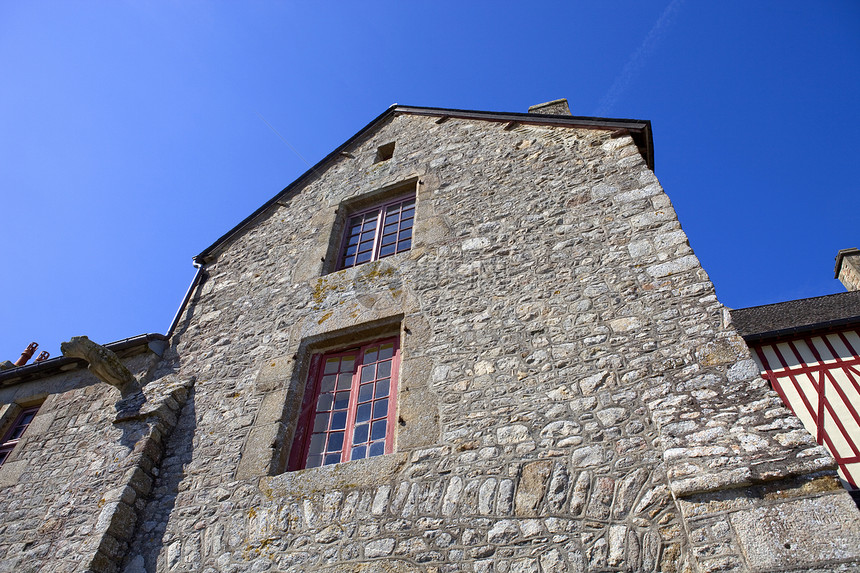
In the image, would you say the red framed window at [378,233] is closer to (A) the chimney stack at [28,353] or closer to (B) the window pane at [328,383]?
(B) the window pane at [328,383]

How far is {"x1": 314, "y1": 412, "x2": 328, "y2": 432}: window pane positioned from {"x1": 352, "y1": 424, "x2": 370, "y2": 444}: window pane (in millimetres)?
359

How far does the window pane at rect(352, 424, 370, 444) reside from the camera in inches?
166

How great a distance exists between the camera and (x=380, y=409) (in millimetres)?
4375

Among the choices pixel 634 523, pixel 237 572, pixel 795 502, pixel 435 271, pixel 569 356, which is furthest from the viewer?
pixel 435 271

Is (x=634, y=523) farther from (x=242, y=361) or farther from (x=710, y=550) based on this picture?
(x=242, y=361)

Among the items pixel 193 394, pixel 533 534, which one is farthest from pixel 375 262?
pixel 533 534

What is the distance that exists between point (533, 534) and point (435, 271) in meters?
2.62

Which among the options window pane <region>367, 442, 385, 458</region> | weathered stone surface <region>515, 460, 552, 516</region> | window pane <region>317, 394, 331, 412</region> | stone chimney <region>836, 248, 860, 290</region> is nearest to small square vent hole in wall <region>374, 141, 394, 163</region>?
window pane <region>317, 394, 331, 412</region>

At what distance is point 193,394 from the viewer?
519cm

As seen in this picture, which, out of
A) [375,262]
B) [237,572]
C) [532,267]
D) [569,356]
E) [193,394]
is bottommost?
[237,572]

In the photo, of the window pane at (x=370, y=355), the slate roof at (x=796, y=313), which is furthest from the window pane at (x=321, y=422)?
the slate roof at (x=796, y=313)

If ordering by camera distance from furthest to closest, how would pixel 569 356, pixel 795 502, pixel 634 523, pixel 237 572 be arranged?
pixel 569 356 → pixel 237 572 → pixel 634 523 → pixel 795 502

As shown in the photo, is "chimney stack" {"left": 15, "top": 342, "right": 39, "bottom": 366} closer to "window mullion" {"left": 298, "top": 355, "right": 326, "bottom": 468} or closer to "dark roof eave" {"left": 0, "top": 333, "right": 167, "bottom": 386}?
"dark roof eave" {"left": 0, "top": 333, "right": 167, "bottom": 386}

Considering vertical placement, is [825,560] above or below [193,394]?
below
